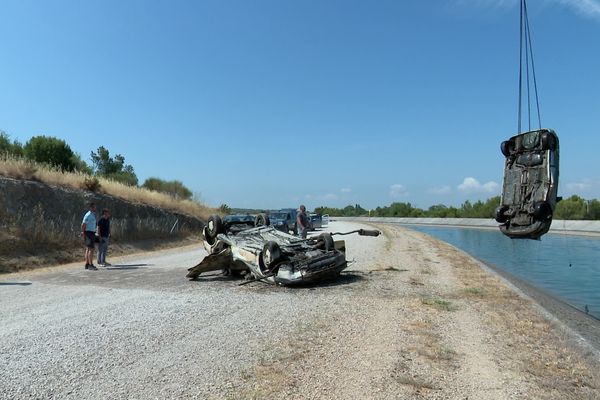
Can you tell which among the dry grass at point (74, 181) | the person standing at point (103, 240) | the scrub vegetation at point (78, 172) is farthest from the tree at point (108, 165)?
the person standing at point (103, 240)

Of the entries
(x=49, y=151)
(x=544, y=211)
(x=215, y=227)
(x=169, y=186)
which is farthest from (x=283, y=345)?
(x=169, y=186)

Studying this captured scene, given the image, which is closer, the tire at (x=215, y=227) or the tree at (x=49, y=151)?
the tire at (x=215, y=227)

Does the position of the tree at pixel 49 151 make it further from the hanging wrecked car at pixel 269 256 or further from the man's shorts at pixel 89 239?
the hanging wrecked car at pixel 269 256

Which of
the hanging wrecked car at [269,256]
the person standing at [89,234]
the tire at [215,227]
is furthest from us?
the person standing at [89,234]

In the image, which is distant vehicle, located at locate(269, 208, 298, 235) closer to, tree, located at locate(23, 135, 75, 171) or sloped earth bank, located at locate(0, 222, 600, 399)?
tree, located at locate(23, 135, 75, 171)

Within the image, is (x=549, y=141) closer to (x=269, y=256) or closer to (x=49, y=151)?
(x=269, y=256)

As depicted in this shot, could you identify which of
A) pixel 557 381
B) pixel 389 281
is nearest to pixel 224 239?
pixel 389 281

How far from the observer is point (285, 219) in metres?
37.8

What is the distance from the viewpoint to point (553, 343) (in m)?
7.61

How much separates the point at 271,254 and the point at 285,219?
85.3ft

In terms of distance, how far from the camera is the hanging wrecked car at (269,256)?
11.5 meters

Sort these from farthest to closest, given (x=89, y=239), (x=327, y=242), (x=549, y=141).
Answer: (x=89, y=239) → (x=327, y=242) → (x=549, y=141)

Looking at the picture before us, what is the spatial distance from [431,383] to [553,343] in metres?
3.27

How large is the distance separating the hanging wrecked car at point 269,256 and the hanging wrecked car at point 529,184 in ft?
13.2
